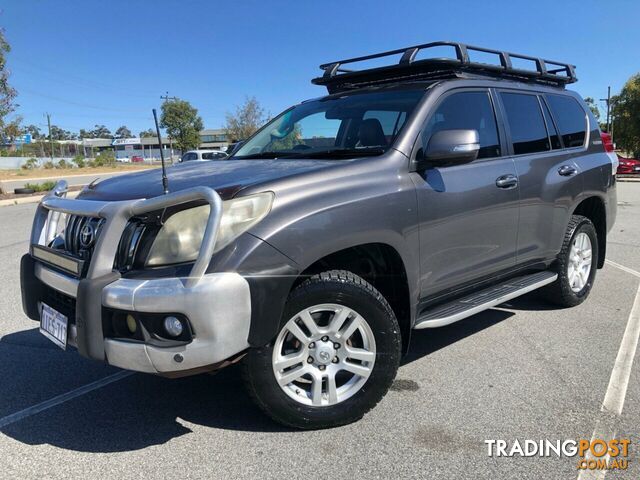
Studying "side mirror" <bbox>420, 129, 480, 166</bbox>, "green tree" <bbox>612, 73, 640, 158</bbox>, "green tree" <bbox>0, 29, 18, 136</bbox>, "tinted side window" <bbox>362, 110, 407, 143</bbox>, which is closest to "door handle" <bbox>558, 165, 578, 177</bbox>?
"side mirror" <bbox>420, 129, 480, 166</bbox>

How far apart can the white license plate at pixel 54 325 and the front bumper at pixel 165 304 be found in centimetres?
19

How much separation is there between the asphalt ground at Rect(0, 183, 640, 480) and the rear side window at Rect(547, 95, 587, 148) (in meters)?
1.68

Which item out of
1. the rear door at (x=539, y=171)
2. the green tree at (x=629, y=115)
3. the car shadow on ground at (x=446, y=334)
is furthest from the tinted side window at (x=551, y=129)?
the green tree at (x=629, y=115)

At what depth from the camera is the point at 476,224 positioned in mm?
3668

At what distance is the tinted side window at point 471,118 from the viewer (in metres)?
3.66

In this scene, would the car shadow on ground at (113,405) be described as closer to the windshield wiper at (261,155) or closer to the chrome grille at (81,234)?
the chrome grille at (81,234)

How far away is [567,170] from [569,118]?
2.19 ft

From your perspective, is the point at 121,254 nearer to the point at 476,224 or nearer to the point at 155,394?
the point at 155,394

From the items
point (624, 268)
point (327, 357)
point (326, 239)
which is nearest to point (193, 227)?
point (326, 239)

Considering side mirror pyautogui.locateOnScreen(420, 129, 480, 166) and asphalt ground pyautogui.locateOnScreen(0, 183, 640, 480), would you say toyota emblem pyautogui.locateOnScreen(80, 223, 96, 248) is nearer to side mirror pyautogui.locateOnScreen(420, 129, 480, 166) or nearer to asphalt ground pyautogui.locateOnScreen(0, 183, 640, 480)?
asphalt ground pyautogui.locateOnScreen(0, 183, 640, 480)

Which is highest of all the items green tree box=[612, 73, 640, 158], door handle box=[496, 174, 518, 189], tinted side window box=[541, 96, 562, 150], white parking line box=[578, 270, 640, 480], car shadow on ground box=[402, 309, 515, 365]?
green tree box=[612, 73, 640, 158]

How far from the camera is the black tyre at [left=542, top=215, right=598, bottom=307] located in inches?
188

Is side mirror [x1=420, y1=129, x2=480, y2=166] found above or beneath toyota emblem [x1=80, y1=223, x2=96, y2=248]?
above

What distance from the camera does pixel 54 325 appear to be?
297 cm
